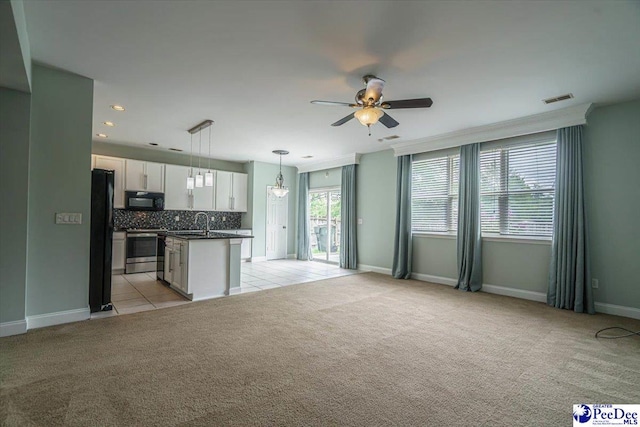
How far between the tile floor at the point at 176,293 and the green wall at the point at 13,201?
2.59ft

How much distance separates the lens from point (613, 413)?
77.6 inches

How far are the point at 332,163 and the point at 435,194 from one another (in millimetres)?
2892

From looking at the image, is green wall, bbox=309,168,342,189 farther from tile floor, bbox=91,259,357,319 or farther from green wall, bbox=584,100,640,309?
green wall, bbox=584,100,640,309

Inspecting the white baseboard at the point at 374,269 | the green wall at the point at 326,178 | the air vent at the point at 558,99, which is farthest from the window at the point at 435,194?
the green wall at the point at 326,178

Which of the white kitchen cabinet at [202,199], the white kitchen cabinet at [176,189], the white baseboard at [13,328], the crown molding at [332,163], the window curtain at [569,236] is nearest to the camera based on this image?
the white baseboard at [13,328]

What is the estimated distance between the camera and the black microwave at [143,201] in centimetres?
652

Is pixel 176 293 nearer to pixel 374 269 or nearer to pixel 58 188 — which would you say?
pixel 58 188

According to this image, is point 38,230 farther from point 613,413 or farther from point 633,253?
point 633,253

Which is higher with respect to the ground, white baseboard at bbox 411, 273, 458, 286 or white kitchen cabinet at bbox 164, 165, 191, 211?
white kitchen cabinet at bbox 164, 165, 191, 211

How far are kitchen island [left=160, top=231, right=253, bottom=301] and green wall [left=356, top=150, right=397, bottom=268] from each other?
330 cm

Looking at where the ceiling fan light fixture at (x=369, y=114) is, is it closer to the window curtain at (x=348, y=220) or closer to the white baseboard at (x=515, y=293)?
the white baseboard at (x=515, y=293)

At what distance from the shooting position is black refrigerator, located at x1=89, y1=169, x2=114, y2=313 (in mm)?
3746

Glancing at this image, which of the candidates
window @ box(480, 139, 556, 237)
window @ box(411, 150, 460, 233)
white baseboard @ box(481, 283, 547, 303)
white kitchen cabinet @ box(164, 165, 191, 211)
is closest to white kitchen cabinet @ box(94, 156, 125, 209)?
white kitchen cabinet @ box(164, 165, 191, 211)

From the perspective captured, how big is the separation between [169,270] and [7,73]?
10.7ft
